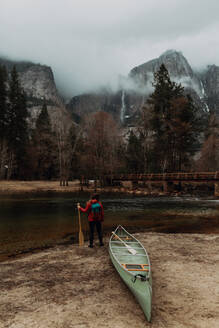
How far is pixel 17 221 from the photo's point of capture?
1407cm

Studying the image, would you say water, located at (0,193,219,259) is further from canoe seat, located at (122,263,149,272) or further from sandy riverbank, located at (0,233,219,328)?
canoe seat, located at (122,263,149,272)

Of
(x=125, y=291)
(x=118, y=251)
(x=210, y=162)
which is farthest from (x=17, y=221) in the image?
(x=210, y=162)

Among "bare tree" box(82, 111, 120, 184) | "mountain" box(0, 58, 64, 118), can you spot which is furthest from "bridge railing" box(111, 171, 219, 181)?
"mountain" box(0, 58, 64, 118)

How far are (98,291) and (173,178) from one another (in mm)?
32687

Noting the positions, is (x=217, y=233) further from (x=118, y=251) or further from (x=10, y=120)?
(x=10, y=120)

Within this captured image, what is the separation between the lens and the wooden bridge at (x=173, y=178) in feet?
107

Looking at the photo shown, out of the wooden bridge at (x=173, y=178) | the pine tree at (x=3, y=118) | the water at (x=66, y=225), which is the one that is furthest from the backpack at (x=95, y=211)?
the pine tree at (x=3, y=118)

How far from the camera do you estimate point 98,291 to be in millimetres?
5344

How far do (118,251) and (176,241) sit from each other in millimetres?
3707

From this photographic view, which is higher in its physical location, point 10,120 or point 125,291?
point 10,120

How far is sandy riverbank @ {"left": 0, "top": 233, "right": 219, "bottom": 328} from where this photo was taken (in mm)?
4172

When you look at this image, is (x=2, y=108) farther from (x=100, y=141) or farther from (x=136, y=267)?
(x=136, y=267)

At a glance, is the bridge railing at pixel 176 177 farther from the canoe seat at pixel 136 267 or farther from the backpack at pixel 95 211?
the canoe seat at pixel 136 267

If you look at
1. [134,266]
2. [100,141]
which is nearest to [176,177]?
[100,141]
